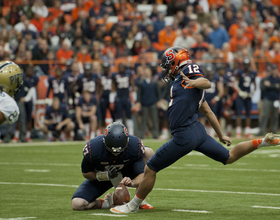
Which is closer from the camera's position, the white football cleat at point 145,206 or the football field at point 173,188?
the football field at point 173,188

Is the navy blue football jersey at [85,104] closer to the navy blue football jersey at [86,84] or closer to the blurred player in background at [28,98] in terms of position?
the navy blue football jersey at [86,84]

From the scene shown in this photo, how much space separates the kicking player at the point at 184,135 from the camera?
500cm

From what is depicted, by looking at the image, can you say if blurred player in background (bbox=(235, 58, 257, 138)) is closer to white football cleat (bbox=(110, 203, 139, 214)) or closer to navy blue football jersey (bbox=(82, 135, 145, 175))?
navy blue football jersey (bbox=(82, 135, 145, 175))

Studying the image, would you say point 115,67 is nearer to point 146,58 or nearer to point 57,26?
point 146,58

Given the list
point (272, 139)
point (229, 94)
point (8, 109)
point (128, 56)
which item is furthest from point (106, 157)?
point (128, 56)

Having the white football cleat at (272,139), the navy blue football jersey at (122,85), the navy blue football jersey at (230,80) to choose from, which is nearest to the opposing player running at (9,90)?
the white football cleat at (272,139)

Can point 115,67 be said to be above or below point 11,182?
above

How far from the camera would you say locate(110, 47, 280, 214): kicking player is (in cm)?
500

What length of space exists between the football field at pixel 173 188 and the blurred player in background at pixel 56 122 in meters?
2.76

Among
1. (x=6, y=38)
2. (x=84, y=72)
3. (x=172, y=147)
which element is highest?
(x=6, y=38)

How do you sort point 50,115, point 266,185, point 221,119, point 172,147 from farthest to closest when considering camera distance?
point 221,119, point 50,115, point 266,185, point 172,147

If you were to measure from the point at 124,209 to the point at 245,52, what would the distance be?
1175 centimetres

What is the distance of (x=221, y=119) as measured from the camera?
15383 millimetres

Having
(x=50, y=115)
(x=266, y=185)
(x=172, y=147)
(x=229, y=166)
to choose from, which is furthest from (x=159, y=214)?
(x=50, y=115)
